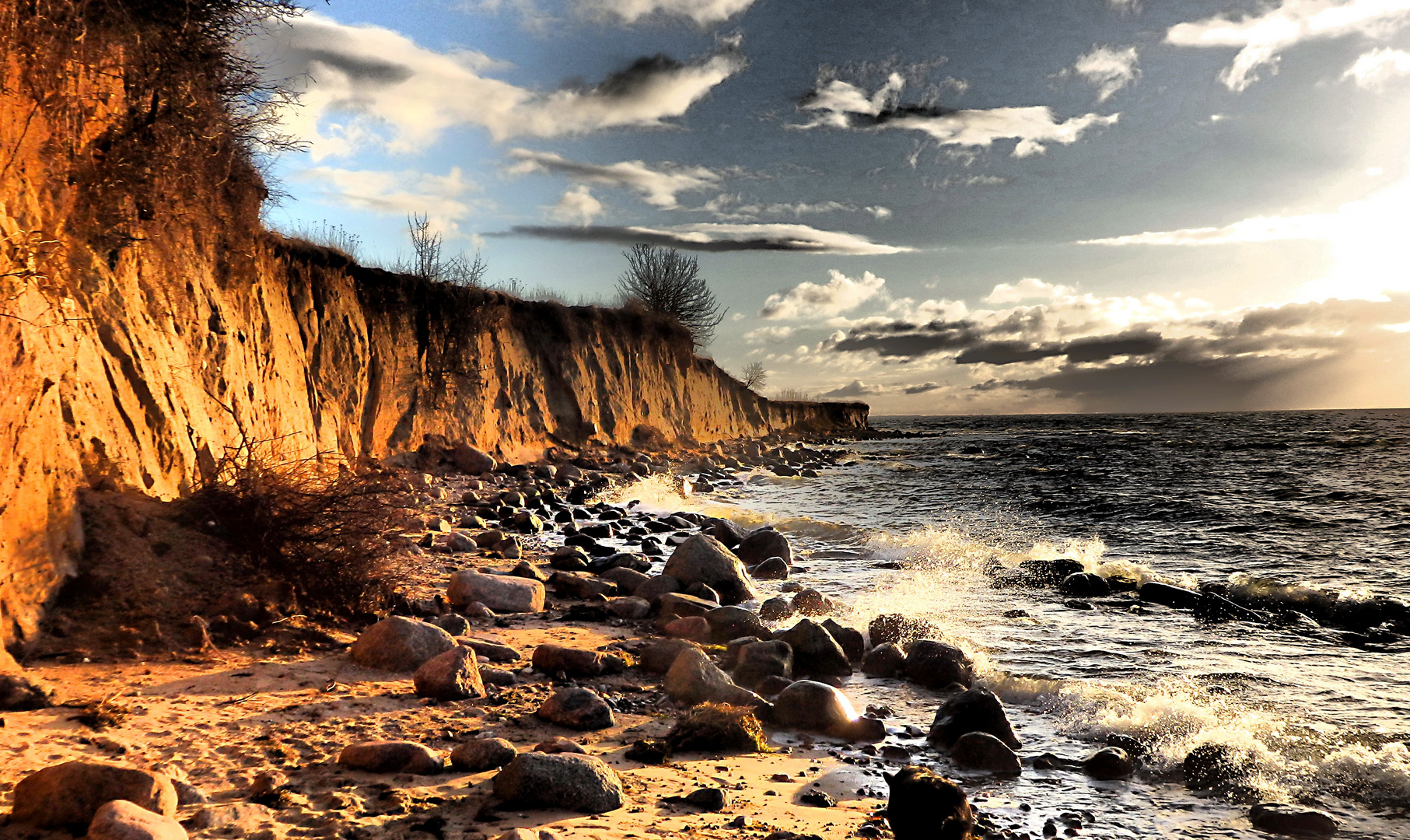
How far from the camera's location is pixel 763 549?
13180 millimetres

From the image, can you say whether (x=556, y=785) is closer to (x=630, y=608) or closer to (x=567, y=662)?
Result: (x=567, y=662)

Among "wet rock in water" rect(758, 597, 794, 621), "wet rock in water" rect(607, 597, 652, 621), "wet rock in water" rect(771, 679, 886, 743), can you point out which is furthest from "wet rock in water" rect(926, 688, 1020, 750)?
"wet rock in water" rect(607, 597, 652, 621)

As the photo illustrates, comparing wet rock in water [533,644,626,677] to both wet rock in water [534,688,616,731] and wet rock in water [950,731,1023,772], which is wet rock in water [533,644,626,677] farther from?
wet rock in water [950,731,1023,772]

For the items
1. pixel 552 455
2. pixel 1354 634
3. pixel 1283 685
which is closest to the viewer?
pixel 1283 685

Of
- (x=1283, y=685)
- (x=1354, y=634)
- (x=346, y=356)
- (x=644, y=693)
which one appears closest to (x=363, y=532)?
(x=644, y=693)

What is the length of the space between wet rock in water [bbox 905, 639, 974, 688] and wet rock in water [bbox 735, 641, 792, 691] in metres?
1.24

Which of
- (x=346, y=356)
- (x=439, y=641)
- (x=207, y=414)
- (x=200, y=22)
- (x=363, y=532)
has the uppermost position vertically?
(x=200, y=22)

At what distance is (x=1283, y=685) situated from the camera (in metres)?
7.48

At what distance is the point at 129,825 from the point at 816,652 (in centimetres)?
563

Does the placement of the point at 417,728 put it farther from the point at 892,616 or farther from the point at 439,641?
the point at 892,616

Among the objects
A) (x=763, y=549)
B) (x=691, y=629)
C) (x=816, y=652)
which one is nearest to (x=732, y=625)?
(x=691, y=629)

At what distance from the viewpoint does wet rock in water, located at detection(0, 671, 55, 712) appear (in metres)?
4.26

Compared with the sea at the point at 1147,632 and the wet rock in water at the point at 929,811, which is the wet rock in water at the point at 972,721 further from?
the wet rock in water at the point at 929,811

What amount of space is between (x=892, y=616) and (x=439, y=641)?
5083mm
